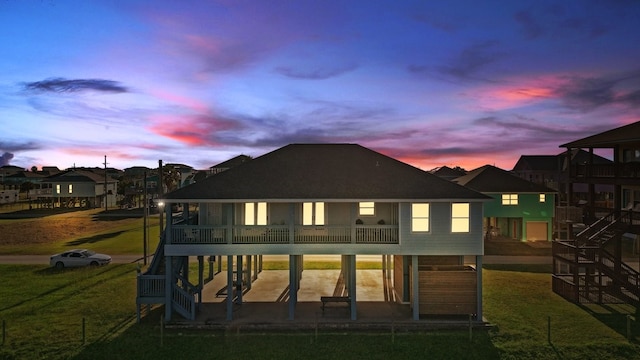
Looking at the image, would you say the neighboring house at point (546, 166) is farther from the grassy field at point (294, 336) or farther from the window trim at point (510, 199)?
the grassy field at point (294, 336)

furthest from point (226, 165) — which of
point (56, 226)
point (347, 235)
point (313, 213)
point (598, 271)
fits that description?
point (56, 226)

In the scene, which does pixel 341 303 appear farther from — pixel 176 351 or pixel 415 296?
pixel 176 351

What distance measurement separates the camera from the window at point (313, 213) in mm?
22750

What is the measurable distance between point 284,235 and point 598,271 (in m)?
19.5

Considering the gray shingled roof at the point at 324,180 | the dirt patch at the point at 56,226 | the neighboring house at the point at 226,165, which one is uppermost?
the neighboring house at the point at 226,165

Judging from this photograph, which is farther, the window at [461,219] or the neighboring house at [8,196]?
the neighboring house at [8,196]

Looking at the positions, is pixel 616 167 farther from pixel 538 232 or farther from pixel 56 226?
pixel 56 226

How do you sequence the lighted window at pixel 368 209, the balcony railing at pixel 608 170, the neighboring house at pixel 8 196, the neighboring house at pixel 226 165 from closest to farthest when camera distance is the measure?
the lighted window at pixel 368 209 < the balcony railing at pixel 608 170 < the neighboring house at pixel 226 165 < the neighboring house at pixel 8 196

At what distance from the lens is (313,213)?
22.9 m

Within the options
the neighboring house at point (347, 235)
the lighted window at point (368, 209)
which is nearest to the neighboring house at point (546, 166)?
the lighted window at point (368, 209)

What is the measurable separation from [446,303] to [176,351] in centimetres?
1316

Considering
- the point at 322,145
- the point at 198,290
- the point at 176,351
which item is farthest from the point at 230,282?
the point at 322,145

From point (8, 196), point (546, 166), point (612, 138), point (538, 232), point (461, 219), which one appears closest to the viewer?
point (461, 219)

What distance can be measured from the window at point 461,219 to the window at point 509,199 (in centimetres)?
2827
